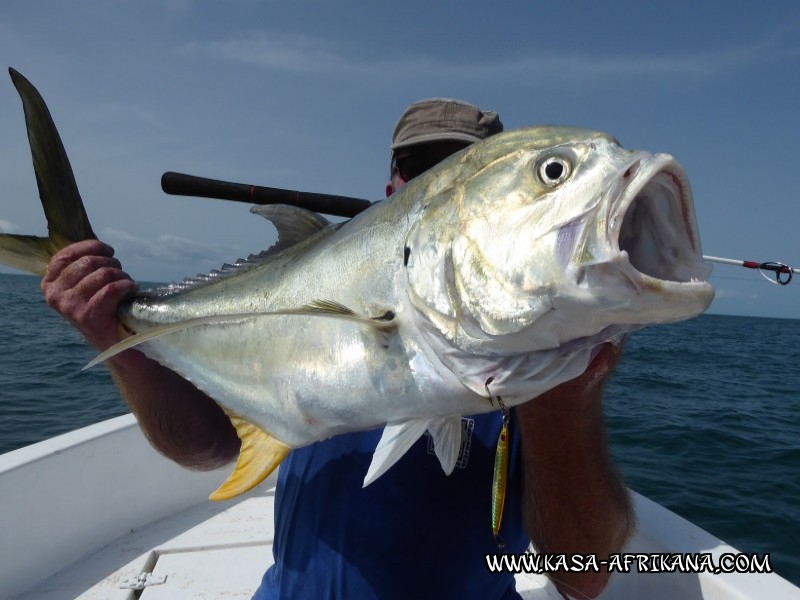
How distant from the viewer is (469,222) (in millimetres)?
1123

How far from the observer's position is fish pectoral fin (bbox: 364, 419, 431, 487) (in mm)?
1213

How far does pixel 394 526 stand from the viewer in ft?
5.30

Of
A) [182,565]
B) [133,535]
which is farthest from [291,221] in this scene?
[133,535]

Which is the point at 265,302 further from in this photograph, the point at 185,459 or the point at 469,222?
the point at 185,459

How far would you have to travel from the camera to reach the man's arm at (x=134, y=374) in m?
1.83

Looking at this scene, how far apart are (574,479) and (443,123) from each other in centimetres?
139

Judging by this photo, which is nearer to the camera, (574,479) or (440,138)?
(574,479)

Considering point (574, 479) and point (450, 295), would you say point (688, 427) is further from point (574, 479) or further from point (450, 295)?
point (450, 295)

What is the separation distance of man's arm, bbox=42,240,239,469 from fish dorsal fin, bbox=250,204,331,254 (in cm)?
55

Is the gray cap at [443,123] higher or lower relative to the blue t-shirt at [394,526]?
higher

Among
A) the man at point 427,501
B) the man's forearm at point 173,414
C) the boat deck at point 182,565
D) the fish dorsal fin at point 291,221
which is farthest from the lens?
the boat deck at point 182,565

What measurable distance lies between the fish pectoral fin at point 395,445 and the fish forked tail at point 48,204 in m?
1.36

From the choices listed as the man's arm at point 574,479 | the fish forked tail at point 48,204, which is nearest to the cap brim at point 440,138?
the man's arm at point 574,479

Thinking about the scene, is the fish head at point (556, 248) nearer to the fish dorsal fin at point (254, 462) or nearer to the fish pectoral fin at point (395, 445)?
the fish pectoral fin at point (395, 445)
